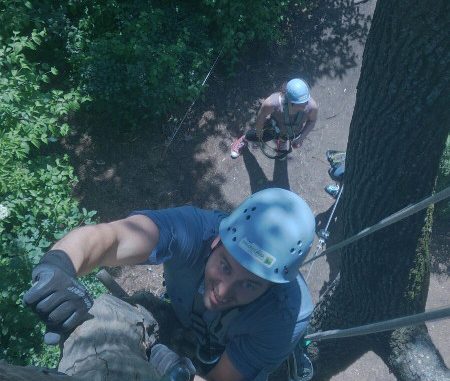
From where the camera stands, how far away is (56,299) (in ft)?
6.02

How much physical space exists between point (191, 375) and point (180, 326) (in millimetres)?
770

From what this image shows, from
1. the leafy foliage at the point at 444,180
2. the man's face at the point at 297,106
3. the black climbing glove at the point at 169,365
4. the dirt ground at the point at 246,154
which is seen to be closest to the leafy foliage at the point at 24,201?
the dirt ground at the point at 246,154

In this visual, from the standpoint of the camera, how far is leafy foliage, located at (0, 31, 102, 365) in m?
3.47

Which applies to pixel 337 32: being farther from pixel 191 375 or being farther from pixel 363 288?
pixel 191 375

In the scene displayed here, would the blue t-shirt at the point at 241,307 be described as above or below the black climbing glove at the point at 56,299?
below

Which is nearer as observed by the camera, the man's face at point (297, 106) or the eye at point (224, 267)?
the eye at point (224, 267)

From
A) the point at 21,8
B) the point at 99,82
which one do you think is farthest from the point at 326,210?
the point at 21,8

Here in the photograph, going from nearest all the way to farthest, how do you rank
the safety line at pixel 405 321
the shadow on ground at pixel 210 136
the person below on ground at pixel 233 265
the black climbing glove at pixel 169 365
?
the safety line at pixel 405 321, the black climbing glove at pixel 169 365, the person below on ground at pixel 233 265, the shadow on ground at pixel 210 136

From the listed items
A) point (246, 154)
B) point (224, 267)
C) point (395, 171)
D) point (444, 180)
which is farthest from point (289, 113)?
point (224, 267)

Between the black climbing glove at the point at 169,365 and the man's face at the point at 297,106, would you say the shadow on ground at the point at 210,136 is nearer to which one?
the man's face at the point at 297,106

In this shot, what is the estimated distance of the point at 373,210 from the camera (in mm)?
3059

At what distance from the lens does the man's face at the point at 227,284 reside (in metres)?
2.39

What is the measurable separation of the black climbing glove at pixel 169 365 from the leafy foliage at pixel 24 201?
64.0 inches

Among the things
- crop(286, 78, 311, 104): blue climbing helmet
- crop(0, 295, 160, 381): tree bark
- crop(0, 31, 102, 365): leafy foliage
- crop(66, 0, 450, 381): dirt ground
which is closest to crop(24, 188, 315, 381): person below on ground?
crop(0, 295, 160, 381): tree bark
